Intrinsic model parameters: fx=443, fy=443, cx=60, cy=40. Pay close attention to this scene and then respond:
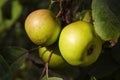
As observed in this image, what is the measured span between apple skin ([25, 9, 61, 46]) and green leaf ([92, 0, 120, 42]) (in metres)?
0.18

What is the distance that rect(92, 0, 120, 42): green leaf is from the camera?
1.48 meters

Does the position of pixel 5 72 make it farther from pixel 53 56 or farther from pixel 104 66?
pixel 104 66

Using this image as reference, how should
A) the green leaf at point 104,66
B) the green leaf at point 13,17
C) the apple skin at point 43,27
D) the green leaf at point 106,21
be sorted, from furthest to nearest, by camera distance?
the green leaf at point 13,17, the green leaf at point 104,66, the apple skin at point 43,27, the green leaf at point 106,21

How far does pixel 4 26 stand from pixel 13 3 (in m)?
0.22

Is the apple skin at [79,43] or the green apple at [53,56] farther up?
the apple skin at [79,43]

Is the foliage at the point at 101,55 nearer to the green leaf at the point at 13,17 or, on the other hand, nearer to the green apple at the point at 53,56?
the green apple at the point at 53,56

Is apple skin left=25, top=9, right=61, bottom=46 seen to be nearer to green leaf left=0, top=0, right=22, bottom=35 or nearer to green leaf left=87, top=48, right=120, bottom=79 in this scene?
green leaf left=87, top=48, right=120, bottom=79

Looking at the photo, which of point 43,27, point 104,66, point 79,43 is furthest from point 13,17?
point 79,43

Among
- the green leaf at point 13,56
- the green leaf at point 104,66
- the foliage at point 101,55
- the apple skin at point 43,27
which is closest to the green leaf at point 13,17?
the foliage at point 101,55

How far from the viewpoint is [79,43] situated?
1.53 m

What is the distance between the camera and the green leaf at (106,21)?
148 centimetres

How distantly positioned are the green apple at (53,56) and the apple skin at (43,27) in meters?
0.07

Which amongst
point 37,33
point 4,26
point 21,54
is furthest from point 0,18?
point 37,33

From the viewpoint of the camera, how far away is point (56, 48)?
1.70 metres
